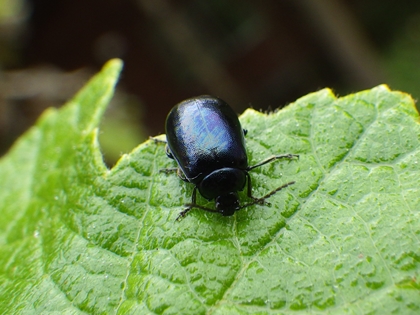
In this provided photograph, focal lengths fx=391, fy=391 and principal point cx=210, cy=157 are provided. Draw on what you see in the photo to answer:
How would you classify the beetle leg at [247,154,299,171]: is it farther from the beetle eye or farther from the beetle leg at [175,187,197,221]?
the beetle leg at [175,187,197,221]

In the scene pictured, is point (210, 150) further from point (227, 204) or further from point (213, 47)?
point (213, 47)

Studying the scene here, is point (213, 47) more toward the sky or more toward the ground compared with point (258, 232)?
more toward the sky

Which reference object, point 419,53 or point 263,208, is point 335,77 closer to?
point 419,53

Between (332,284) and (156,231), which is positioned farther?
(156,231)

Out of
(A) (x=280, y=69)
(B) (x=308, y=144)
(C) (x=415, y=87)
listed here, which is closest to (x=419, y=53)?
(C) (x=415, y=87)

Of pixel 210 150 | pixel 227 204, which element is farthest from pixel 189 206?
pixel 210 150

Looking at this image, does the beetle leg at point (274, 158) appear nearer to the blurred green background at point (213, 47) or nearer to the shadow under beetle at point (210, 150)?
the shadow under beetle at point (210, 150)
